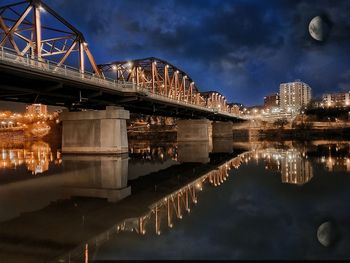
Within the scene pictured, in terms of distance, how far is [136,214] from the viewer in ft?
53.8

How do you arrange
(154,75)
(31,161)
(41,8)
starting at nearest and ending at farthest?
(41,8)
(31,161)
(154,75)

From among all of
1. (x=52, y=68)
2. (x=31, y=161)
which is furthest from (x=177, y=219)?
(x=31, y=161)

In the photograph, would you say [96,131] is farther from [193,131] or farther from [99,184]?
[193,131]

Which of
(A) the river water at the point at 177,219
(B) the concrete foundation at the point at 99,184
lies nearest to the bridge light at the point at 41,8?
(B) the concrete foundation at the point at 99,184

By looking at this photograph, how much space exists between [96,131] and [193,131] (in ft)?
184

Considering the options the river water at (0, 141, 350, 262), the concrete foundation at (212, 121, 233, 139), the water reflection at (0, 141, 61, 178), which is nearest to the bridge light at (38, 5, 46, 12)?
the water reflection at (0, 141, 61, 178)

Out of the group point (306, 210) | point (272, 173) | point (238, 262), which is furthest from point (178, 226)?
point (272, 173)

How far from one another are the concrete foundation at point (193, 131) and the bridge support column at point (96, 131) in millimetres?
51497

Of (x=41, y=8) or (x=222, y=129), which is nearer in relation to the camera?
(x=41, y=8)

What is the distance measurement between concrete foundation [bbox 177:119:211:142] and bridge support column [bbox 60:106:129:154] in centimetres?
5150

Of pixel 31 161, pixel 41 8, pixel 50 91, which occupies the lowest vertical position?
pixel 31 161

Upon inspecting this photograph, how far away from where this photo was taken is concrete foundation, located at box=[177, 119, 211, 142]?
347 feet

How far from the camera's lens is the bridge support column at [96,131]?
53.6 meters

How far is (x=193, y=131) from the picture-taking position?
107062mm
